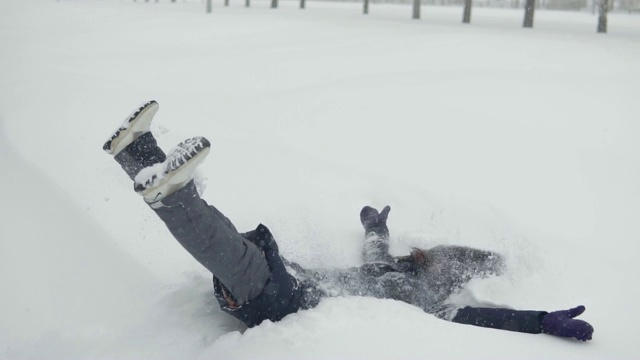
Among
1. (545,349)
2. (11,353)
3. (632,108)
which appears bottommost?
(11,353)

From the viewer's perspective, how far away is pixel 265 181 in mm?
4016

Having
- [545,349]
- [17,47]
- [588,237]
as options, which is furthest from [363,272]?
[17,47]

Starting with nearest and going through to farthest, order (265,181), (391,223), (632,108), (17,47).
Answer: (391,223), (265,181), (632,108), (17,47)

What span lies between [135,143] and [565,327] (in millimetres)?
2389

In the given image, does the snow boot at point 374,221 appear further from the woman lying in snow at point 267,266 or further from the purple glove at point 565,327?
the purple glove at point 565,327

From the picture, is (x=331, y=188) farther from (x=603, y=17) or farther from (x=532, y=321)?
(x=603, y=17)

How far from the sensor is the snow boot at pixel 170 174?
1.90 meters

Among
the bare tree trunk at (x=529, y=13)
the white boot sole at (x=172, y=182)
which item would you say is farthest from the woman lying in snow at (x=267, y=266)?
the bare tree trunk at (x=529, y=13)

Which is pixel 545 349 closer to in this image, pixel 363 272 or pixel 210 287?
pixel 363 272

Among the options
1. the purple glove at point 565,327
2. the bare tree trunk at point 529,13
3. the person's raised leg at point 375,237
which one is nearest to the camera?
the purple glove at point 565,327

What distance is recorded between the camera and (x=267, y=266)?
7.62 ft

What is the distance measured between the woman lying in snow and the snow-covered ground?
0.12 metres

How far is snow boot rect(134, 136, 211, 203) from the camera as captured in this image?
190 centimetres

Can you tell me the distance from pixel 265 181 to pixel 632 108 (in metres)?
4.17
